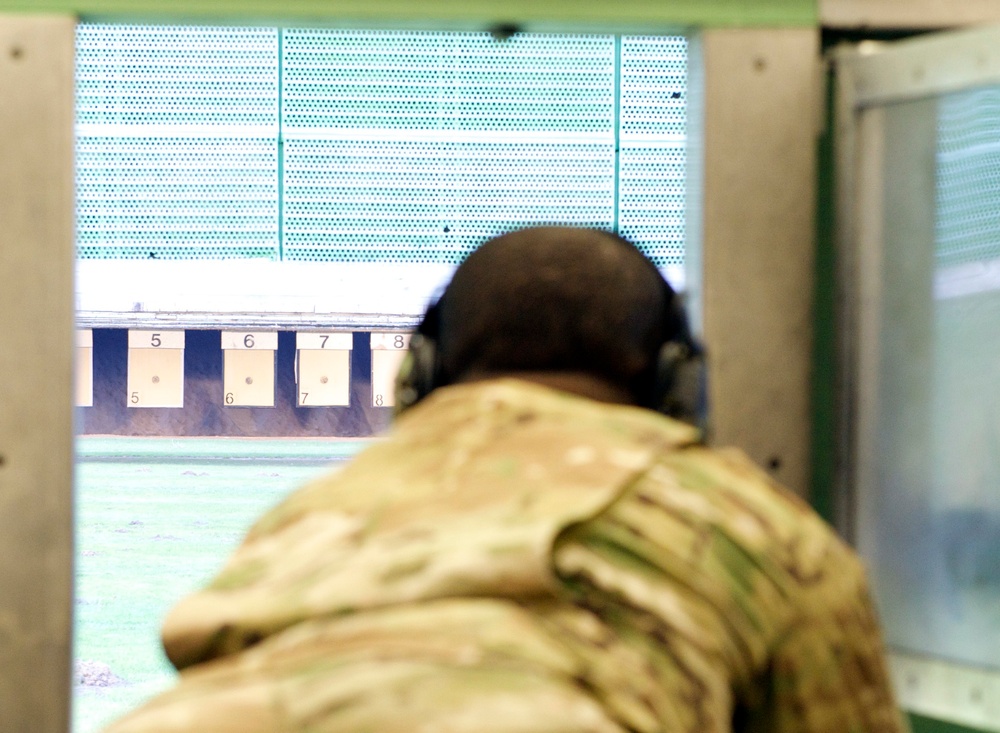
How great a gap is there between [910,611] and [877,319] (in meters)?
0.46

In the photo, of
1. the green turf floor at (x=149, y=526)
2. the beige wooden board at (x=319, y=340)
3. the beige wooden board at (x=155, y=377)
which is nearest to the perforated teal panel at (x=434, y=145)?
the green turf floor at (x=149, y=526)

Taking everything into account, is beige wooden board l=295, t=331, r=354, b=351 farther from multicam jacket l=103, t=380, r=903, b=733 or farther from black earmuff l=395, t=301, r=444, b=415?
multicam jacket l=103, t=380, r=903, b=733

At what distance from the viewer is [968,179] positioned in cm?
176

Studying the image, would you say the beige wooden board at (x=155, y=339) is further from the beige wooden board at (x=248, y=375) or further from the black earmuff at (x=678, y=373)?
the black earmuff at (x=678, y=373)

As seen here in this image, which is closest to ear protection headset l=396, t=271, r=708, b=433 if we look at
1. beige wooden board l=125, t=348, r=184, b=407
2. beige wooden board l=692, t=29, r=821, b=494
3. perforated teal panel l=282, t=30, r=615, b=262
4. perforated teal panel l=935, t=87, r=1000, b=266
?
beige wooden board l=692, t=29, r=821, b=494

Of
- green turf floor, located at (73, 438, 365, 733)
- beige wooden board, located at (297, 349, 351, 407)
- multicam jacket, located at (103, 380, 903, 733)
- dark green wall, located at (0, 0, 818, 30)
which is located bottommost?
green turf floor, located at (73, 438, 365, 733)

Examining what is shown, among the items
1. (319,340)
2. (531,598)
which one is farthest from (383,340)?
(531,598)

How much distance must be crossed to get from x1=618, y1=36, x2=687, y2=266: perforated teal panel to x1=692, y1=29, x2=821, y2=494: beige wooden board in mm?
164

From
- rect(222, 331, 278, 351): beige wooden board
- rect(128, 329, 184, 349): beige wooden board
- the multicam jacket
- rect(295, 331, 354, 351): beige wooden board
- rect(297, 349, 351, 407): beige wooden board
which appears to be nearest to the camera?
the multicam jacket

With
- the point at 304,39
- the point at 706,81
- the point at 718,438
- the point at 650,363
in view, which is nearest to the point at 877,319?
the point at 718,438

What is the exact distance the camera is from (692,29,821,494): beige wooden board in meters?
1.81

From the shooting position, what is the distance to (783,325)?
1.82 metres

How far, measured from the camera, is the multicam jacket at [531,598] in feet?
2.44

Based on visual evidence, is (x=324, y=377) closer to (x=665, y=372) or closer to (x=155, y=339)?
(x=155, y=339)
